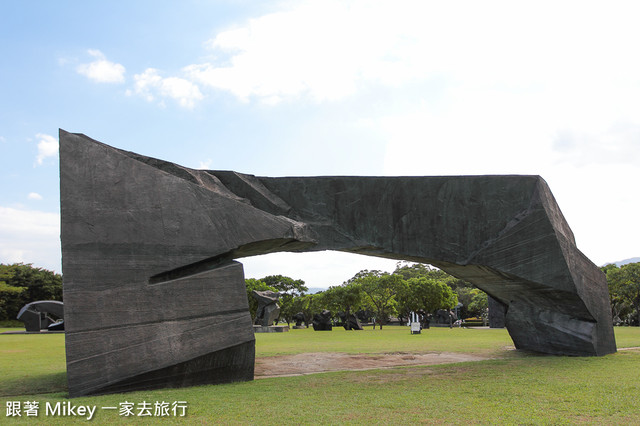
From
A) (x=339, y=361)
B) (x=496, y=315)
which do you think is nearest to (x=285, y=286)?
(x=496, y=315)

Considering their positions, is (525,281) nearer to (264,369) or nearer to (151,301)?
(264,369)

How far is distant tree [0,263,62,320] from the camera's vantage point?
137 ft

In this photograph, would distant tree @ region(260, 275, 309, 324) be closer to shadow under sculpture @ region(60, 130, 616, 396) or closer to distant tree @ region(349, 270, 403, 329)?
distant tree @ region(349, 270, 403, 329)

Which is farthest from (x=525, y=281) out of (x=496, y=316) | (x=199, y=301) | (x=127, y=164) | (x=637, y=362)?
(x=496, y=316)

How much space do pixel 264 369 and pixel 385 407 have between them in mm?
4820

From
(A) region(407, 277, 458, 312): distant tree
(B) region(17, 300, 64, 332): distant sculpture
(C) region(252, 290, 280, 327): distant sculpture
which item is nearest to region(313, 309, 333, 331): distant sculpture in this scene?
(C) region(252, 290, 280, 327): distant sculpture

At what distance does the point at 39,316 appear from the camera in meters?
31.3

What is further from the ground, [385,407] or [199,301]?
[199,301]

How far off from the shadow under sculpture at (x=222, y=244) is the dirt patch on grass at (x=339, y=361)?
1.91 metres

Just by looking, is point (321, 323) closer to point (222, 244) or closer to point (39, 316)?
point (39, 316)

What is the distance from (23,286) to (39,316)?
1509 cm

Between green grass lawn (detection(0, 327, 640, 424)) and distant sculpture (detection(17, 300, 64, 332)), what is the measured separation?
23813mm

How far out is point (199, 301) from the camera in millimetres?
8398

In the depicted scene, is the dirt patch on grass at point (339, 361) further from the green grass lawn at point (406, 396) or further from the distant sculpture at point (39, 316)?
the distant sculpture at point (39, 316)
